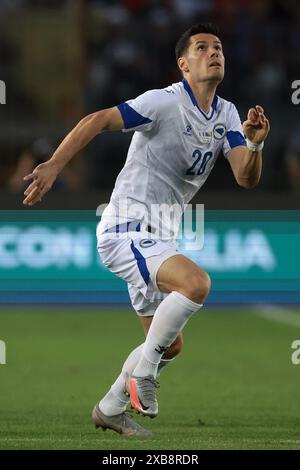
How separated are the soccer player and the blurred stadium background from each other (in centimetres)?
388

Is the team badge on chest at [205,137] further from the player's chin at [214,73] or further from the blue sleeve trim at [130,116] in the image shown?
the blue sleeve trim at [130,116]

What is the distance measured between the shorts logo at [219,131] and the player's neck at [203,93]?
127mm

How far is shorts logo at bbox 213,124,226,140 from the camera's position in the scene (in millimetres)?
7723

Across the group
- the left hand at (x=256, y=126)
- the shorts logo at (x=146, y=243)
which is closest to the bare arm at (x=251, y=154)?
the left hand at (x=256, y=126)

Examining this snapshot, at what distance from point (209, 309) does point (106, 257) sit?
8.52 meters

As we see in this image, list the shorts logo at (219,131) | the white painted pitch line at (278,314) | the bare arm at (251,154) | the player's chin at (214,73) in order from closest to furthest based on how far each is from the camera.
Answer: the bare arm at (251,154) < the player's chin at (214,73) < the shorts logo at (219,131) < the white painted pitch line at (278,314)

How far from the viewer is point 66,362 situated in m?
11.5

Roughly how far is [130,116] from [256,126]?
0.78m

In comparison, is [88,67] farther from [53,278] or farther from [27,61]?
[53,278]

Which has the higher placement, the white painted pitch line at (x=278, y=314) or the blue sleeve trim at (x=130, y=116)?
the blue sleeve trim at (x=130, y=116)

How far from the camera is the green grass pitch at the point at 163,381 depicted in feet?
24.0

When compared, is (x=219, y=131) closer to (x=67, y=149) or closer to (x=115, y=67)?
(x=67, y=149)

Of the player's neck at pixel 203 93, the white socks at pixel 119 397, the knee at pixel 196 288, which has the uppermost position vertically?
the player's neck at pixel 203 93

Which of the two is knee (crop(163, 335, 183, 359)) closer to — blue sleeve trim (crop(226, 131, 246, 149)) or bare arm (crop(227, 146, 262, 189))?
bare arm (crop(227, 146, 262, 189))
